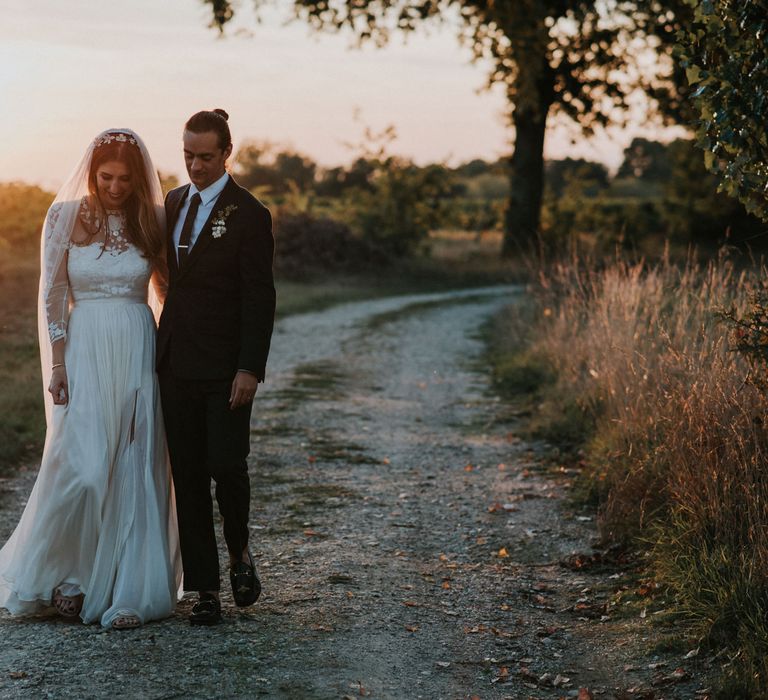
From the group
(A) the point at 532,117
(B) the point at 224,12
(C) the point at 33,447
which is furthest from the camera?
(A) the point at 532,117

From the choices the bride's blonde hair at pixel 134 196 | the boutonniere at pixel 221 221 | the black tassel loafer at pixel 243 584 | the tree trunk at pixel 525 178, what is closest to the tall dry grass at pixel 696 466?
the black tassel loafer at pixel 243 584

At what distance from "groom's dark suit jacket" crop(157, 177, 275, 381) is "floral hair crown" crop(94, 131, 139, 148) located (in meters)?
0.58

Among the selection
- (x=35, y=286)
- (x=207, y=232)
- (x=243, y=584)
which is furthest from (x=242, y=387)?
(x=35, y=286)

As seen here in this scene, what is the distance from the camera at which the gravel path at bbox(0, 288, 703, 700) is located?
15.1 ft

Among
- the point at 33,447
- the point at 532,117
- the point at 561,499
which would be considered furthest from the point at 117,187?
the point at 532,117

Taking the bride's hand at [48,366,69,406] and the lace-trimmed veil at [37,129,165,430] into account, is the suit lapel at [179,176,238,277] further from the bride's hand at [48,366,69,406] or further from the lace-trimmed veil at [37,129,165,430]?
the bride's hand at [48,366,69,406]

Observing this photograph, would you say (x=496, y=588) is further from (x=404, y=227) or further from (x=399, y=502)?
(x=404, y=227)

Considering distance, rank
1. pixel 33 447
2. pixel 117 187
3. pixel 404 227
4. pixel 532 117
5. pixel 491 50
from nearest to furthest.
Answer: pixel 117 187 → pixel 33 447 → pixel 491 50 → pixel 532 117 → pixel 404 227

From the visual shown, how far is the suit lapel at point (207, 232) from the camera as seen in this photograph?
16.4ft

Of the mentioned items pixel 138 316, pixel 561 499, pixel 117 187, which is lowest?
pixel 561 499

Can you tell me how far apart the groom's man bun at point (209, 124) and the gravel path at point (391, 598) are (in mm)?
2225

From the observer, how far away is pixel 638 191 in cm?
9275

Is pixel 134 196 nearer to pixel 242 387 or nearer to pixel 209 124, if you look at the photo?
pixel 209 124

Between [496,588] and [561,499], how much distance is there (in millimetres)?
2056
